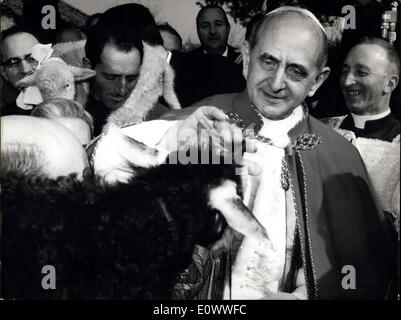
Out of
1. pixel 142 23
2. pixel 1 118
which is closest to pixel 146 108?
pixel 142 23

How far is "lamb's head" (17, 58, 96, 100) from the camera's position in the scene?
3.71 meters

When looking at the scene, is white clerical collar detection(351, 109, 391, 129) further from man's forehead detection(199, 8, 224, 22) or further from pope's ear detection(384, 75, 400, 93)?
man's forehead detection(199, 8, 224, 22)

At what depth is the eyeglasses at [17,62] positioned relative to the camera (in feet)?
12.3

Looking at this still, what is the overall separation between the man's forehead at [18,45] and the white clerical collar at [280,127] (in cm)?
138

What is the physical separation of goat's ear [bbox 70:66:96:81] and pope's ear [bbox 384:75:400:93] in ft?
5.41

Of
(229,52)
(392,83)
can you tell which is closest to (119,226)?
(229,52)

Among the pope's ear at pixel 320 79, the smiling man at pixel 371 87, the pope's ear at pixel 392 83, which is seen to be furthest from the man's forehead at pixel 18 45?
the pope's ear at pixel 392 83

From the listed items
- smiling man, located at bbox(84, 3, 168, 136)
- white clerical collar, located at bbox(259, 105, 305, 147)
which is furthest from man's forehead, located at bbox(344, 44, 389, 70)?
smiling man, located at bbox(84, 3, 168, 136)

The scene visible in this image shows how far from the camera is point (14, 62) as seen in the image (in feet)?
12.3

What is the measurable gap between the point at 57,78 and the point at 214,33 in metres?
0.92

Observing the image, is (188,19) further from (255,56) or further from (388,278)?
(388,278)

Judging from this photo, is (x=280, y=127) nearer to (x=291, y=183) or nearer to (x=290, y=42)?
(x=291, y=183)

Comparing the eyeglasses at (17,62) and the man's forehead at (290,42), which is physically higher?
the man's forehead at (290,42)

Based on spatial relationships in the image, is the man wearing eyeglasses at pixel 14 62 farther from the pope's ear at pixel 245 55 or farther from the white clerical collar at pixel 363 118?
the white clerical collar at pixel 363 118
